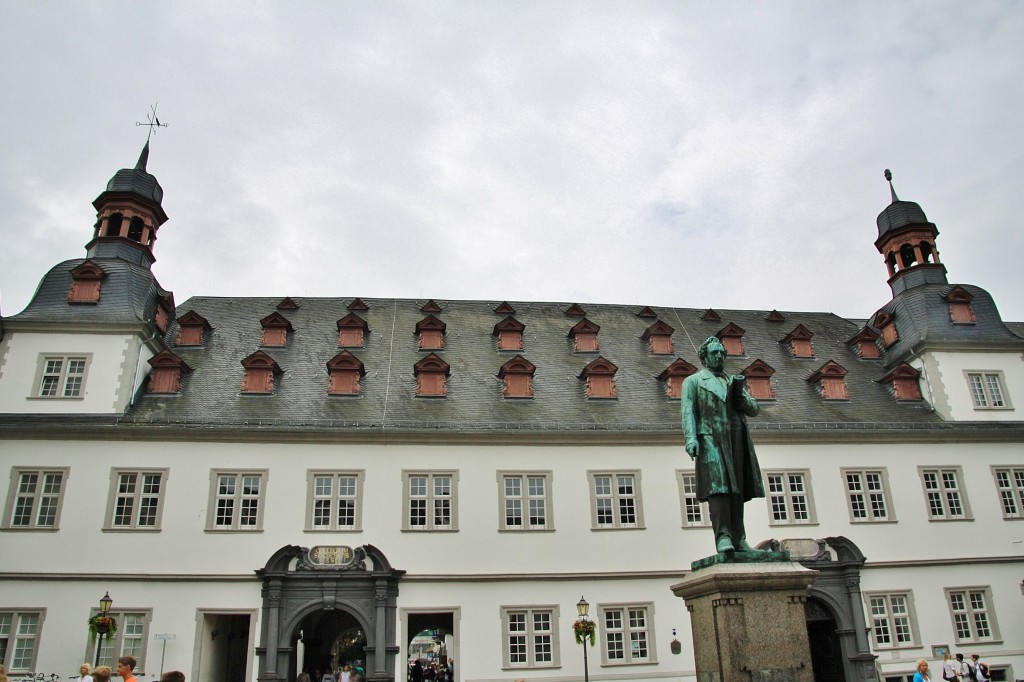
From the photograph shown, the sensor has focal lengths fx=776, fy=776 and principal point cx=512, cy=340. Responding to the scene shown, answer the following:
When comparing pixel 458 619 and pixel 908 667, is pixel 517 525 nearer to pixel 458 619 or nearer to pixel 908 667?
pixel 458 619

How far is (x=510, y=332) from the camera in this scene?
1168 inches

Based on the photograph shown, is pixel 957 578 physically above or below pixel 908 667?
above

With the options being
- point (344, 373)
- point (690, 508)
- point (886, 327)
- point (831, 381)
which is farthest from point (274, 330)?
point (886, 327)

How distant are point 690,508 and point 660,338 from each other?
8070 millimetres

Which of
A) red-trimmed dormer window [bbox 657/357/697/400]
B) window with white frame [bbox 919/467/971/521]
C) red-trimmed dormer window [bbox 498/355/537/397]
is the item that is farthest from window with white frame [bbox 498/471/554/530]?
window with white frame [bbox 919/467/971/521]

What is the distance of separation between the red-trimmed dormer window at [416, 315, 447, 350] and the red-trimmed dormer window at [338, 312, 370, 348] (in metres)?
2.08

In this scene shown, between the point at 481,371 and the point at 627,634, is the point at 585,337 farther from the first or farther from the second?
the point at 627,634

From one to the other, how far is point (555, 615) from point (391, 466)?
6548 millimetres

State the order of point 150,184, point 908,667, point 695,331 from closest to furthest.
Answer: point 908,667, point 150,184, point 695,331

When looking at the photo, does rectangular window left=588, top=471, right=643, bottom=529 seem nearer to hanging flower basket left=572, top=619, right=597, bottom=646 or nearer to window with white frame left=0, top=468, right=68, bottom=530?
hanging flower basket left=572, top=619, right=597, bottom=646

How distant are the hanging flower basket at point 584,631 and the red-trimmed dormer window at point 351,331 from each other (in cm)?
1283

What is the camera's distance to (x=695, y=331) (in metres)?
32.3

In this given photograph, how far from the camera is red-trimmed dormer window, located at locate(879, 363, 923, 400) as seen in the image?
28.3 metres

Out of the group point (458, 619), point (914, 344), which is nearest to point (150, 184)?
point (458, 619)
